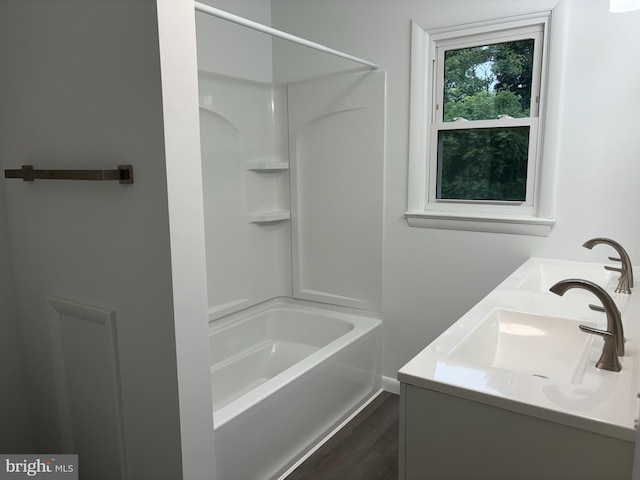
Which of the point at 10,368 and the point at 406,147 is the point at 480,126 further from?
the point at 10,368

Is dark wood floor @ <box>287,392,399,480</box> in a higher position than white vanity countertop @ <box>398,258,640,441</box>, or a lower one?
lower

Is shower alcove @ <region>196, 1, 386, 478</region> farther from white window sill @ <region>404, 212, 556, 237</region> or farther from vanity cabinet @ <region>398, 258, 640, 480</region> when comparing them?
vanity cabinet @ <region>398, 258, 640, 480</region>

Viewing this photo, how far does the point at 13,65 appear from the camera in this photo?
164 cm

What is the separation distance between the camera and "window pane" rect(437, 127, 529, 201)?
8.08ft

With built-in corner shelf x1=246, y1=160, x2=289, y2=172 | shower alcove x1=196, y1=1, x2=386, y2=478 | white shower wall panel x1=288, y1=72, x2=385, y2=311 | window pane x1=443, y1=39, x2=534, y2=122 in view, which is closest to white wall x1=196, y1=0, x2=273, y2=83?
shower alcove x1=196, y1=1, x2=386, y2=478

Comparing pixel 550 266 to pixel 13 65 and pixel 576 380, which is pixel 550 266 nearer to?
pixel 576 380

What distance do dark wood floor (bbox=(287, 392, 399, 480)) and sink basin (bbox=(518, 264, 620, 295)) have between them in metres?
1.03

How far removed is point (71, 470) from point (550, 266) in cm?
214

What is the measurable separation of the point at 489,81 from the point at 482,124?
0.22 m

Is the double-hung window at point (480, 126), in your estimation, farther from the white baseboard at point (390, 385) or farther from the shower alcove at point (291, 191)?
the white baseboard at point (390, 385)

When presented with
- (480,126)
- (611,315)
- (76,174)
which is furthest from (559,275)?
(76,174)

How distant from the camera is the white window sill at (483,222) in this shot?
2.37m

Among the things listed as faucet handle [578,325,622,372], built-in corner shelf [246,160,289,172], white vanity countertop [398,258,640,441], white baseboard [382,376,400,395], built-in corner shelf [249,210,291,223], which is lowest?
white baseboard [382,376,400,395]

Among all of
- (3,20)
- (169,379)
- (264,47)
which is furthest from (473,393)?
(264,47)
